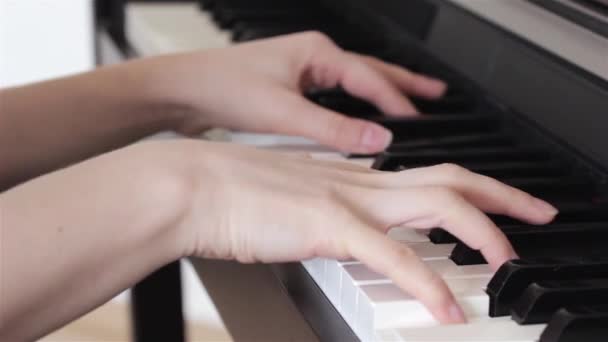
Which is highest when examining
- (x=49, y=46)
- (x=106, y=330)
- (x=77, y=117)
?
(x=77, y=117)

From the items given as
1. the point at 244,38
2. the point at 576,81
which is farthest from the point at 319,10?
the point at 576,81

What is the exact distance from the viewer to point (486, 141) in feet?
2.84

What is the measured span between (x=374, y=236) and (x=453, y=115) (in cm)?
35

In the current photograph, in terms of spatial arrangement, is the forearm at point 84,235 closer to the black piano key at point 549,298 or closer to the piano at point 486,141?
the piano at point 486,141

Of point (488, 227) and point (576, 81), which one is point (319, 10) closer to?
point (576, 81)

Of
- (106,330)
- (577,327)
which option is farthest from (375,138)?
(106,330)

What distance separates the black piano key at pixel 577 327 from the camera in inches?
20.9

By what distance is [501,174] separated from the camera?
787 millimetres

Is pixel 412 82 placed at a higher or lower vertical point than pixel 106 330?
higher

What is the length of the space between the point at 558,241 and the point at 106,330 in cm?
129

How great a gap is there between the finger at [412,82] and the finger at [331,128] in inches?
4.4

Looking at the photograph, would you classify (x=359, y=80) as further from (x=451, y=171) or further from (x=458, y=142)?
(x=451, y=171)

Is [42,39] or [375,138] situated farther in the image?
[42,39]

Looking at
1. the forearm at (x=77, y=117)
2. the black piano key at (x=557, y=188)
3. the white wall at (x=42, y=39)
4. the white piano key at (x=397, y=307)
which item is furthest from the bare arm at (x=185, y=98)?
the white wall at (x=42, y=39)
